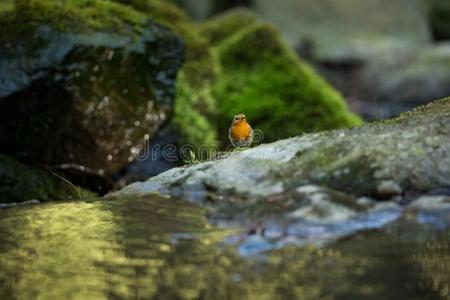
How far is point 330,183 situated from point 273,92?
467 cm

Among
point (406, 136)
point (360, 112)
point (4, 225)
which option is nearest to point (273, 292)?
point (406, 136)

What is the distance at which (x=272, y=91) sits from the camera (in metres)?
8.03

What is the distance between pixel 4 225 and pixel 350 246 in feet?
6.09

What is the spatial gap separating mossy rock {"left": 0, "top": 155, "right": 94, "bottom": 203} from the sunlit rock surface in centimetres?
195

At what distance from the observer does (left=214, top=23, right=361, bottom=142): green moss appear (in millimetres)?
7754

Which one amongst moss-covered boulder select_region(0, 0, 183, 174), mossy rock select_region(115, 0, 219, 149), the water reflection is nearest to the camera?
the water reflection

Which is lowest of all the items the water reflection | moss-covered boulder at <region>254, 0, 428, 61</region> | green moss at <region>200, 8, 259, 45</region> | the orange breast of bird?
the water reflection

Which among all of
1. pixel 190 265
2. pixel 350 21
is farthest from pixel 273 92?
pixel 350 21

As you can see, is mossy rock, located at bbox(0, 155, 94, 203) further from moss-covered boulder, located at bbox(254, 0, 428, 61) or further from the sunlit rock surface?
moss-covered boulder, located at bbox(254, 0, 428, 61)

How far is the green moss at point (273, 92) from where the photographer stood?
7754 mm

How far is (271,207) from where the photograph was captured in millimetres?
3268

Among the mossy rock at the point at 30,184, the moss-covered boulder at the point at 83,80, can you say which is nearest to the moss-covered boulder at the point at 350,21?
the moss-covered boulder at the point at 83,80

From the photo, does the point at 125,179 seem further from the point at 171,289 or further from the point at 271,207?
the point at 171,289

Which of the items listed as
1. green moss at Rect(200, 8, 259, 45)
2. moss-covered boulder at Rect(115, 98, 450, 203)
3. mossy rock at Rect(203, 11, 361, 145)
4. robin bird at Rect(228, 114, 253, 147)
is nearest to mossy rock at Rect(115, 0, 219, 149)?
mossy rock at Rect(203, 11, 361, 145)
